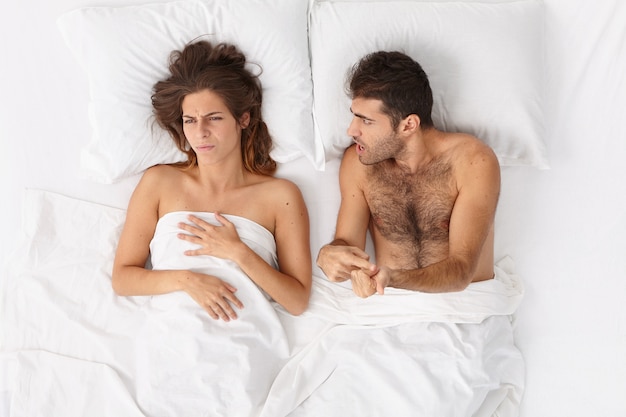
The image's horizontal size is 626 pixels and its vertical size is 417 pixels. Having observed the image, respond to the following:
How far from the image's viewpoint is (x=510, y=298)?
105 inches

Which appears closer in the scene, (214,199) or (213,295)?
(213,295)

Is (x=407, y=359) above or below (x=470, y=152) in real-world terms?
below

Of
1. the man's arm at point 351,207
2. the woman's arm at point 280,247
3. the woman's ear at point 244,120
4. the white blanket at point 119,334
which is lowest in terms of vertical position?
the white blanket at point 119,334

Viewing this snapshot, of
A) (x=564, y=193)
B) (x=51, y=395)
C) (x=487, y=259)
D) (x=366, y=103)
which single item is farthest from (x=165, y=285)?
(x=564, y=193)

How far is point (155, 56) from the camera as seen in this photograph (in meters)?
2.60

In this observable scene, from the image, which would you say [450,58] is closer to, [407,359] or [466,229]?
[466,229]

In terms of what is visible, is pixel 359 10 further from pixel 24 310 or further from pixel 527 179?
pixel 24 310

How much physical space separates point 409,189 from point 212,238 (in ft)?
2.44

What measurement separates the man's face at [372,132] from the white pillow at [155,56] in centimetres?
28

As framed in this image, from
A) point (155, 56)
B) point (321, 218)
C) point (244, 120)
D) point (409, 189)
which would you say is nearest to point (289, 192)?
point (321, 218)

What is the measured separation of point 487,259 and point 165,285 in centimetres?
119

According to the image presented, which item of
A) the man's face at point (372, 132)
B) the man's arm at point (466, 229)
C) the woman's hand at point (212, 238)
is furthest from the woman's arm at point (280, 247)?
the man's arm at point (466, 229)

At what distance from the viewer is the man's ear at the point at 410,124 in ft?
8.00

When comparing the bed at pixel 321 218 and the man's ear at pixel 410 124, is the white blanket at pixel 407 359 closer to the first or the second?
the bed at pixel 321 218
